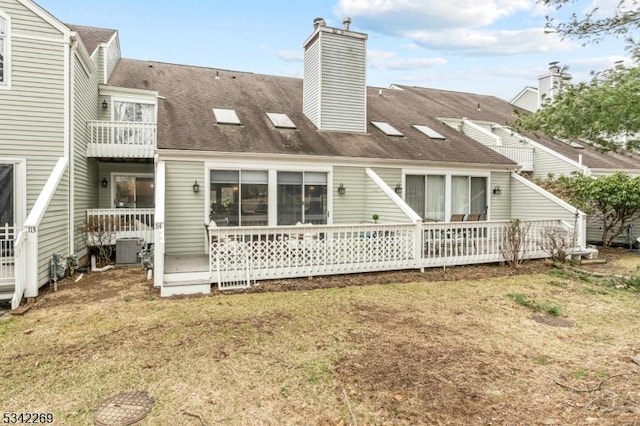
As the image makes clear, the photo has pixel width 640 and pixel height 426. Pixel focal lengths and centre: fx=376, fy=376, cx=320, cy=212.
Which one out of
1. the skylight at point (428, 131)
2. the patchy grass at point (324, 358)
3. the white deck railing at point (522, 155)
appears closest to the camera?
the patchy grass at point (324, 358)

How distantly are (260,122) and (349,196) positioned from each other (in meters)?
3.56

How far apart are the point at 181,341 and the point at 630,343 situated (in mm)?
5553

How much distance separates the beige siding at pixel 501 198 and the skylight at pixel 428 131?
229cm

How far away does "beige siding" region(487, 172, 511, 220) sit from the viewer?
12.6 m

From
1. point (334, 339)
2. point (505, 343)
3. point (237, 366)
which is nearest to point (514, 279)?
point (505, 343)

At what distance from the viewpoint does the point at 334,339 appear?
4.70 meters

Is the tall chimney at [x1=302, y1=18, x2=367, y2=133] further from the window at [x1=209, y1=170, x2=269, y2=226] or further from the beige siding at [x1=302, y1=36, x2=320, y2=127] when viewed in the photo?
the window at [x1=209, y1=170, x2=269, y2=226]

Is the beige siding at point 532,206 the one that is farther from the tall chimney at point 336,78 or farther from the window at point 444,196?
the tall chimney at point 336,78

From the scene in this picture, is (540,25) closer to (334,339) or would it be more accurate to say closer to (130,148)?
(334,339)

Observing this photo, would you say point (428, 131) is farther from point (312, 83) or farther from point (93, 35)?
point (93, 35)

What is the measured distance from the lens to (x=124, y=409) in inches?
125

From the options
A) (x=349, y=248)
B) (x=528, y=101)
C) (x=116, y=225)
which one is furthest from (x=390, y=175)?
(x=528, y=101)

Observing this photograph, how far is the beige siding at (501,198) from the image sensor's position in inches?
→ 494

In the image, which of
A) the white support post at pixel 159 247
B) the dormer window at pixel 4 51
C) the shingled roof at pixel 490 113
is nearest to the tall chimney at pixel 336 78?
the shingled roof at pixel 490 113
